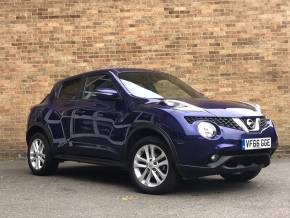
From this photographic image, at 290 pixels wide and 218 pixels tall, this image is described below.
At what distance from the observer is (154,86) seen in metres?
7.68

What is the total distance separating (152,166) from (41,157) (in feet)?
8.56

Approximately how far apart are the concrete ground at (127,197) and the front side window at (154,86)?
126 centimetres

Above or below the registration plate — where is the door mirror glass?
above

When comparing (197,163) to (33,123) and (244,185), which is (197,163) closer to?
(244,185)

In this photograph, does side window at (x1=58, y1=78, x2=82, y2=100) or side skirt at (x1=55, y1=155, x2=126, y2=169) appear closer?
side skirt at (x1=55, y1=155, x2=126, y2=169)

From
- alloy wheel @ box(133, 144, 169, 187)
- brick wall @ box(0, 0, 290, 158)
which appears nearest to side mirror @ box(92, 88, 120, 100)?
alloy wheel @ box(133, 144, 169, 187)

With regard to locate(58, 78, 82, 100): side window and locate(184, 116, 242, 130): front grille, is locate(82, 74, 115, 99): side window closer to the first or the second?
locate(58, 78, 82, 100): side window

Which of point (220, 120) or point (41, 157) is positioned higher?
point (220, 120)

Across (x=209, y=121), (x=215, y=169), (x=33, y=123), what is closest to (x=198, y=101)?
(x=209, y=121)

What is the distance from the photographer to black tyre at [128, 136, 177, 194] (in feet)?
21.9

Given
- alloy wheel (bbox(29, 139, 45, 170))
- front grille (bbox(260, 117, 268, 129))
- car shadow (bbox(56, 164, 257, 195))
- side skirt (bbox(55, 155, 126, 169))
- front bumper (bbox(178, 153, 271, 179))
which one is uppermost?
front grille (bbox(260, 117, 268, 129))

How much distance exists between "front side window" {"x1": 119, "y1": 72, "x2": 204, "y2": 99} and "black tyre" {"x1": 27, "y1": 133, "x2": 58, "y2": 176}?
1839 millimetres

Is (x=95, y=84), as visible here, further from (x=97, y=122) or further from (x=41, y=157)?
(x=41, y=157)

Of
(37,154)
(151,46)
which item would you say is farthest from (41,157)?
(151,46)
